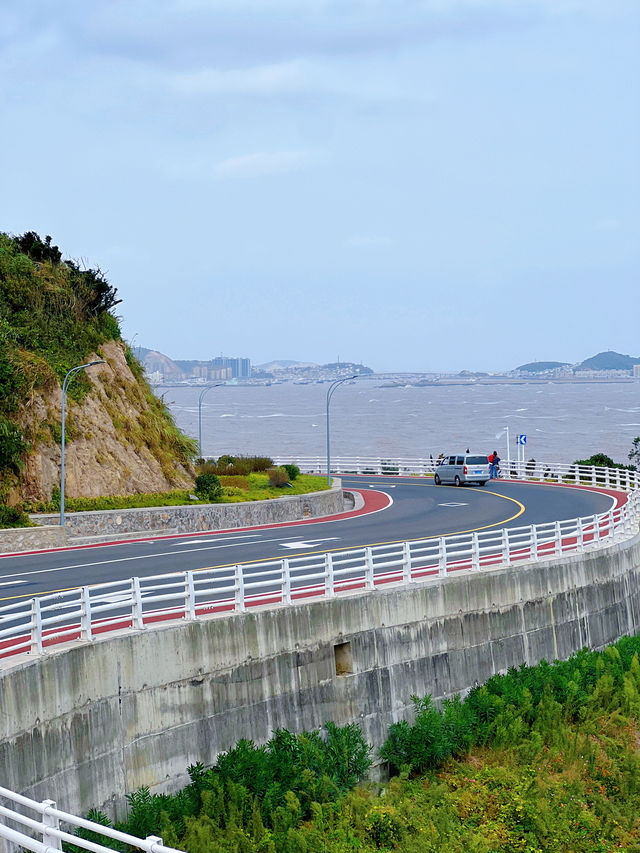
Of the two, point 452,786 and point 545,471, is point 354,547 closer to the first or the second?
point 452,786

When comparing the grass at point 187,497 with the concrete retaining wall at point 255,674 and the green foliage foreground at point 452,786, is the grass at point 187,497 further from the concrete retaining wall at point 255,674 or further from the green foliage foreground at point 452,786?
the green foliage foreground at point 452,786

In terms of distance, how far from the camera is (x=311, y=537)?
111 ft

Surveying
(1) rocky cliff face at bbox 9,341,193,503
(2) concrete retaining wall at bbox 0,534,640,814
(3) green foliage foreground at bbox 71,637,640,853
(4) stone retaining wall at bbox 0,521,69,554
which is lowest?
(3) green foliage foreground at bbox 71,637,640,853

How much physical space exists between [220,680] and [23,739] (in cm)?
466

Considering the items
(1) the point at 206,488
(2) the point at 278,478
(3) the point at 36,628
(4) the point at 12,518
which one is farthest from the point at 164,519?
(3) the point at 36,628

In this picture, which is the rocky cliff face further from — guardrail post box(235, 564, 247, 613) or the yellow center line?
guardrail post box(235, 564, 247, 613)

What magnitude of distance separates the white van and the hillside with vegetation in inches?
639

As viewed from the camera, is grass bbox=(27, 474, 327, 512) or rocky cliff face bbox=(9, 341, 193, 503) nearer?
grass bbox=(27, 474, 327, 512)

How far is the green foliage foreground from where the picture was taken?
1647cm

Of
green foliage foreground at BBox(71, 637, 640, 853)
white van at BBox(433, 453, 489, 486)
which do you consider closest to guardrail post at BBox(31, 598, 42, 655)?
green foliage foreground at BBox(71, 637, 640, 853)

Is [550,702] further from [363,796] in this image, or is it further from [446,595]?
[363,796]

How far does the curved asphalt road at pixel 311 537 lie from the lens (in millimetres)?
25734

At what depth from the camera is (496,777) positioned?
19797mm

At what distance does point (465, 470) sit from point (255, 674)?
37520mm
